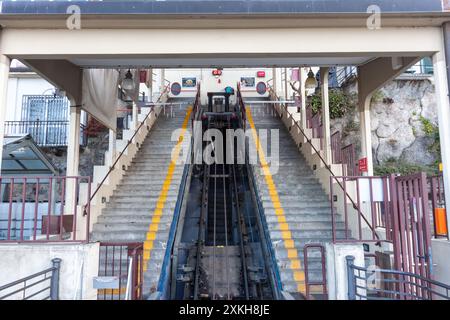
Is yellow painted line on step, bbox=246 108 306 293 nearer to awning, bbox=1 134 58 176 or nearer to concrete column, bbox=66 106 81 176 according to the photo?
concrete column, bbox=66 106 81 176

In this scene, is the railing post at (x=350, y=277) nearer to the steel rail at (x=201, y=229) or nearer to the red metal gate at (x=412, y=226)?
the red metal gate at (x=412, y=226)

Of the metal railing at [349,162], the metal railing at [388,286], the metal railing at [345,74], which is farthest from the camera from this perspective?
the metal railing at [345,74]

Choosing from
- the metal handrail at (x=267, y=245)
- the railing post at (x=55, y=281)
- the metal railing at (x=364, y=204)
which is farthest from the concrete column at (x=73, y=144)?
the metal railing at (x=364, y=204)

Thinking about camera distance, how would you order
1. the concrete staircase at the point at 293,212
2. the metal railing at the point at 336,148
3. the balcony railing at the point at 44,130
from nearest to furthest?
the concrete staircase at the point at 293,212, the metal railing at the point at 336,148, the balcony railing at the point at 44,130

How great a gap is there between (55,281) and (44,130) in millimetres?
11588

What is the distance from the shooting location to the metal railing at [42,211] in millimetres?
5172

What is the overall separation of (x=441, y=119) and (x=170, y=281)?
5.52m

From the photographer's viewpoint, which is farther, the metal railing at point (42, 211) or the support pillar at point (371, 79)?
the support pillar at point (371, 79)

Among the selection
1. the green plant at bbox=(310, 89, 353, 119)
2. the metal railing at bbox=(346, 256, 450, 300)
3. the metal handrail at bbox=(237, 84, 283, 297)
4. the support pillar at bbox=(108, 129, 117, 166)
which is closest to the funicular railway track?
the metal handrail at bbox=(237, 84, 283, 297)

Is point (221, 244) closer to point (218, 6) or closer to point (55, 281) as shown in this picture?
point (55, 281)

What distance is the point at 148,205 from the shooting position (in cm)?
909

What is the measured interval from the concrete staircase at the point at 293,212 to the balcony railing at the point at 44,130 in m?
8.19
